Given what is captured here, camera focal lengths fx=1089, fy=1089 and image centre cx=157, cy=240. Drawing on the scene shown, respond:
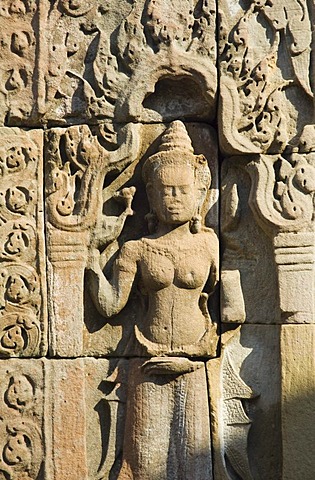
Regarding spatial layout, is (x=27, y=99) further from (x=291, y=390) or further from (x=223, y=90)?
(x=291, y=390)

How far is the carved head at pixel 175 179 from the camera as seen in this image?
6.77m

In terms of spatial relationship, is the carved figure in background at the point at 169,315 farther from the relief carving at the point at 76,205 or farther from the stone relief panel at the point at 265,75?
the stone relief panel at the point at 265,75

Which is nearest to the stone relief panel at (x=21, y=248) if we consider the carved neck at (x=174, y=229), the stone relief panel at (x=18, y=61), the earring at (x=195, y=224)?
the stone relief panel at (x=18, y=61)

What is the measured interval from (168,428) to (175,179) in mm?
1540

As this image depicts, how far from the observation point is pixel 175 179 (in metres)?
6.77

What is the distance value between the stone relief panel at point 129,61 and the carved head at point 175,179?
24 centimetres

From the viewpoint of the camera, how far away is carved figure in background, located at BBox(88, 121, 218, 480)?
6.70 metres

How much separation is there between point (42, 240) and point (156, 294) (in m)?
0.80

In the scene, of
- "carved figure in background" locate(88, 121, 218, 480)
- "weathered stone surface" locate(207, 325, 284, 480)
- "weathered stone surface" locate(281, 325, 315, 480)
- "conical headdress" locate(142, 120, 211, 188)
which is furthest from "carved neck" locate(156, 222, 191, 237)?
"weathered stone surface" locate(281, 325, 315, 480)

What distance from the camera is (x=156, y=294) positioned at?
22.3 ft

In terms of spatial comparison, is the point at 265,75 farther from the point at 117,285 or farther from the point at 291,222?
the point at 117,285

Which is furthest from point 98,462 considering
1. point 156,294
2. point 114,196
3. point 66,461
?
point 114,196

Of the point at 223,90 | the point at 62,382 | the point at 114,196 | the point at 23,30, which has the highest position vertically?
the point at 23,30

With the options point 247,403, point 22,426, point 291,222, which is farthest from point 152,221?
point 22,426
